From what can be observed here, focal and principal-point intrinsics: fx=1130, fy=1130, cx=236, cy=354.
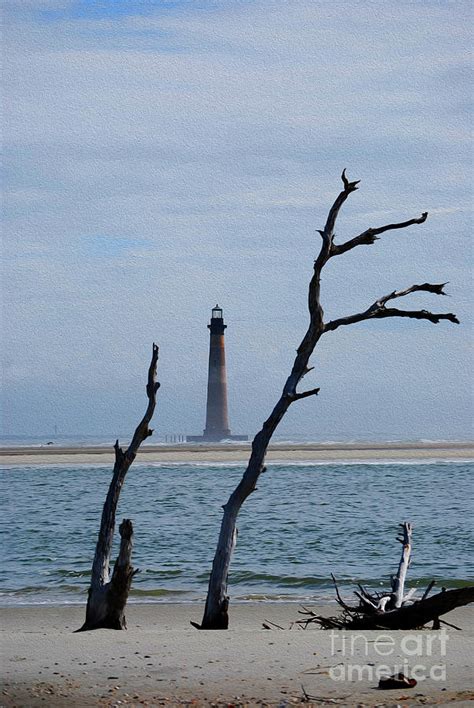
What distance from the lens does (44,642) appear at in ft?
36.9

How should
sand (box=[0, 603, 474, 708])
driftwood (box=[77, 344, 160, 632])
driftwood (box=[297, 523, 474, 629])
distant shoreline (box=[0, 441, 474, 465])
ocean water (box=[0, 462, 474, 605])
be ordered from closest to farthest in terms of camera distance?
sand (box=[0, 603, 474, 708]), driftwood (box=[297, 523, 474, 629]), driftwood (box=[77, 344, 160, 632]), ocean water (box=[0, 462, 474, 605]), distant shoreline (box=[0, 441, 474, 465])

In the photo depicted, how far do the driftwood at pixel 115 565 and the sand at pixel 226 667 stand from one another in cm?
77

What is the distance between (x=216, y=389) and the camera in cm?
9669

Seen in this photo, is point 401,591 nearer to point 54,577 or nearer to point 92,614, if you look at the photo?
point 92,614

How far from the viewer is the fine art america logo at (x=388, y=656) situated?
31.8ft

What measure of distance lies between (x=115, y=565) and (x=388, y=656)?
369 centimetres

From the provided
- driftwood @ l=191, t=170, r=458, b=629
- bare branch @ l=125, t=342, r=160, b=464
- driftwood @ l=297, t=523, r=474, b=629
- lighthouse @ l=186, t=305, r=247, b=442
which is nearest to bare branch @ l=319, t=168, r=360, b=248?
driftwood @ l=191, t=170, r=458, b=629

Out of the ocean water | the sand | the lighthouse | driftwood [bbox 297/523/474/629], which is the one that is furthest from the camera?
the lighthouse

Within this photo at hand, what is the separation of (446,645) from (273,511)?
76.3ft

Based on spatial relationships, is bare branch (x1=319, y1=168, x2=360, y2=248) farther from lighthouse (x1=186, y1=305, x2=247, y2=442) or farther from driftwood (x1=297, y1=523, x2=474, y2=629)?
lighthouse (x1=186, y1=305, x2=247, y2=442)

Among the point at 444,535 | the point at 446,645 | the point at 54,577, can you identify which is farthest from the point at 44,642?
the point at 444,535

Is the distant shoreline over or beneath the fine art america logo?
over

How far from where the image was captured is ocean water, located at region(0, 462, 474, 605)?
63.2 feet

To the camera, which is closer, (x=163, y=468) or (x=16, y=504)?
(x=16, y=504)
